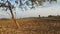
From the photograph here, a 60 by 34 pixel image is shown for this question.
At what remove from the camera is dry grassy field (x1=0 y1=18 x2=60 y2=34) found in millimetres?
5082

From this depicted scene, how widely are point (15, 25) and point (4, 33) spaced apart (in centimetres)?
27

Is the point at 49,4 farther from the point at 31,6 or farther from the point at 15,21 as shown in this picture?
the point at 15,21

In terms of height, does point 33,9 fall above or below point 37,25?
above

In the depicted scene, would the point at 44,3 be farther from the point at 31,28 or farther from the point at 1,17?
the point at 1,17

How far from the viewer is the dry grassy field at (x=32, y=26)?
508 centimetres

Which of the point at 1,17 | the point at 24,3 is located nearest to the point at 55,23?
the point at 24,3

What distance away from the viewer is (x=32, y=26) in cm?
522

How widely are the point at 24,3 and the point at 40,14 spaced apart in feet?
1.36

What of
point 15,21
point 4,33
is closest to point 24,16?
point 15,21

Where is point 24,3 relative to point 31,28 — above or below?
above

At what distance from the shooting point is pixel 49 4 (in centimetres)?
517

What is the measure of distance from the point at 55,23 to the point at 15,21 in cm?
84

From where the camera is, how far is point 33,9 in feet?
16.8

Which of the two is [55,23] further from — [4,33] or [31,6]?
[4,33]
